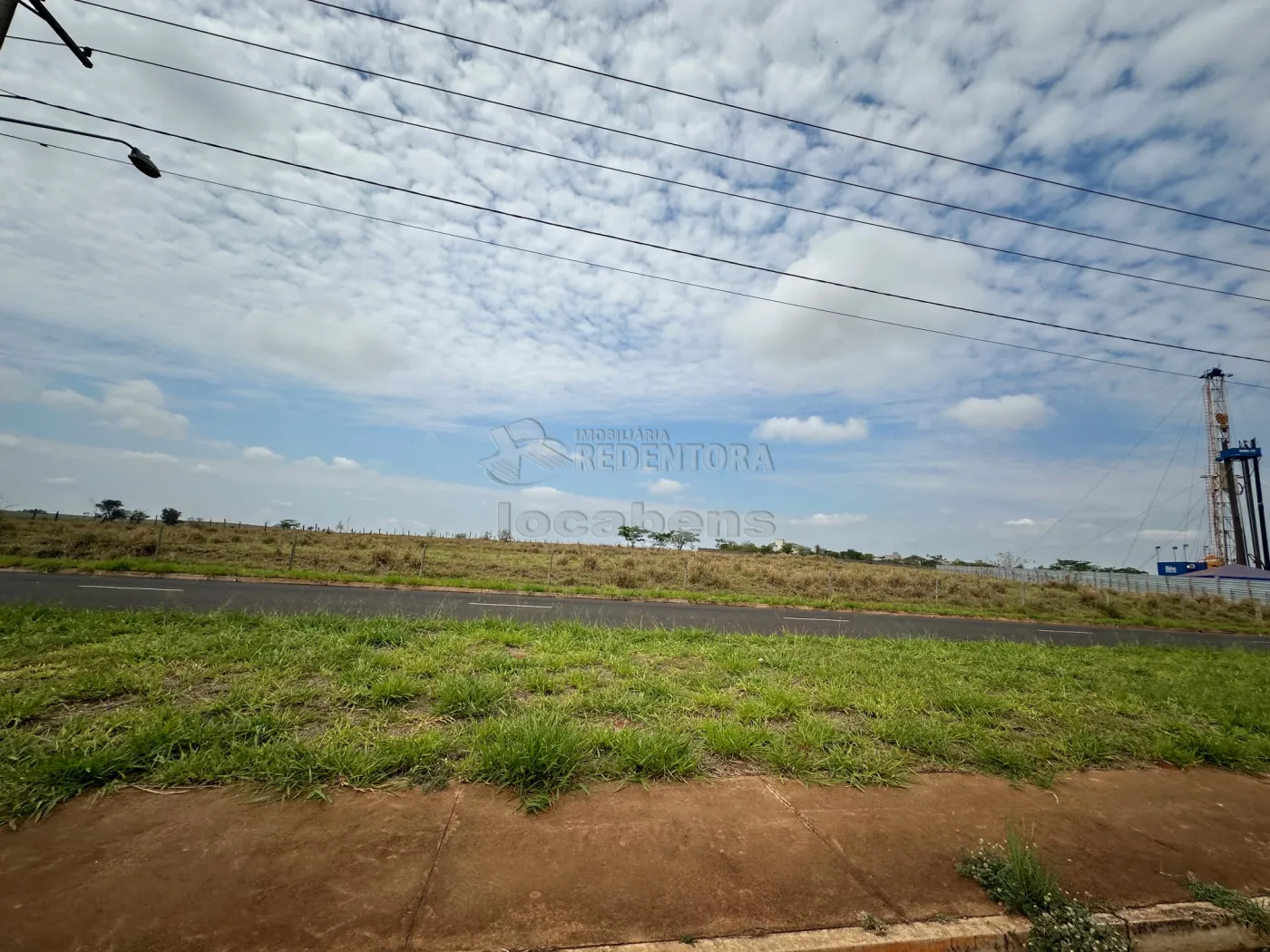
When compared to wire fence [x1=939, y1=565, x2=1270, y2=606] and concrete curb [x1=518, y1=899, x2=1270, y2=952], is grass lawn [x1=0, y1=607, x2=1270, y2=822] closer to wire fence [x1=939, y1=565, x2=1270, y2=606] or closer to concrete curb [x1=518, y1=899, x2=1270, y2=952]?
concrete curb [x1=518, y1=899, x2=1270, y2=952]

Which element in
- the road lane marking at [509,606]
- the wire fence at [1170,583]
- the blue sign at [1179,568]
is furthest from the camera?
the blue sign at [1179,568]

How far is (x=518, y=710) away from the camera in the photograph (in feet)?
13.8

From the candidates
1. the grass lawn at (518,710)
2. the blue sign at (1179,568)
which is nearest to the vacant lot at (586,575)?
the grass lawn at (518,710)

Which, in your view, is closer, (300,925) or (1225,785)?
(300,925)

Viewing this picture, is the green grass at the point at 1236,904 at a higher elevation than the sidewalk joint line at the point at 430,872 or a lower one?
lower

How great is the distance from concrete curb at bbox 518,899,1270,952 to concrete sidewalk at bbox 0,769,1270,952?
7 centimetres

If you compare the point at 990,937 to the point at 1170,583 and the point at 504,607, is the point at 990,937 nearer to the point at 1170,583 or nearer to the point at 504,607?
the point at 504,607

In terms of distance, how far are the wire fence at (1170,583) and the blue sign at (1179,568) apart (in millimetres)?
9613

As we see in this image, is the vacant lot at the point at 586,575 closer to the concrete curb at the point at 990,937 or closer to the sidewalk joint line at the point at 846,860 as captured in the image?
the sidewalk joint line at the point at 846,860

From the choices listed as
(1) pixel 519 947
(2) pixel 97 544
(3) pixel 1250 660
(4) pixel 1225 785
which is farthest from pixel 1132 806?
(2) pixel 97 544

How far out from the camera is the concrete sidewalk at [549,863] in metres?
2.01

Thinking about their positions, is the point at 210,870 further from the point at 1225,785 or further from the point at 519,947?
the point at 1225,785

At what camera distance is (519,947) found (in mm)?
1950

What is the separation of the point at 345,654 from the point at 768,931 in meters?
4.93
